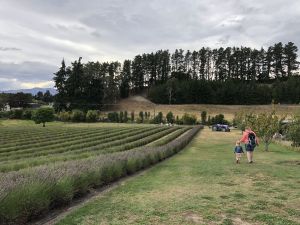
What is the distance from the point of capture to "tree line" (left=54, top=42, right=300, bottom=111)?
431ft

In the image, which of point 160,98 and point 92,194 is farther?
point 160,98

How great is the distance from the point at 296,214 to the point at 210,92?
128 meters

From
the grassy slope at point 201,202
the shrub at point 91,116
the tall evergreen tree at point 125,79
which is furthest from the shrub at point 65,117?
the grassy slope at point 201,202

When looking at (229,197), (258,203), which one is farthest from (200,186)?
(258,203)

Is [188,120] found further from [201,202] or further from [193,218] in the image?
[193,218]

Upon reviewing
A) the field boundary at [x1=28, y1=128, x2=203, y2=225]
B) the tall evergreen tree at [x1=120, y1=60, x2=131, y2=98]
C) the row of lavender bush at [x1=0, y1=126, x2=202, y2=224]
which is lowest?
the field boundary at [x1=28, y1=128, x2=203, y2=225]

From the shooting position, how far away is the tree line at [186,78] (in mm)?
131375

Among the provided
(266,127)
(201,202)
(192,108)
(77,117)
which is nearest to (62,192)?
(201,202)

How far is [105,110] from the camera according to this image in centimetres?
13888

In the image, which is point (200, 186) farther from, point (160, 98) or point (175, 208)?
point (160, 98)

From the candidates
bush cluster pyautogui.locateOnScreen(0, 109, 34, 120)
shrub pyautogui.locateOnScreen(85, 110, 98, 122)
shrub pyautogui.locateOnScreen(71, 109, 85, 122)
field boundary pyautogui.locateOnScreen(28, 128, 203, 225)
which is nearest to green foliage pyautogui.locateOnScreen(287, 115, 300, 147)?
field boundary pyautogui.locateOnScreen(28, 128, 203, 225)

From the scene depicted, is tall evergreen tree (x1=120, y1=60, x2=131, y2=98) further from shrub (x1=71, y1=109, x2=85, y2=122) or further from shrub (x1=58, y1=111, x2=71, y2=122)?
shrub (x1=58, y1=111, x2=71, y2=122)

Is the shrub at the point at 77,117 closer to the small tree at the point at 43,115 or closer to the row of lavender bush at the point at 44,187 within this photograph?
the small tree at the point at 43,115

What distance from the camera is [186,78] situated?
165000 millimetres
